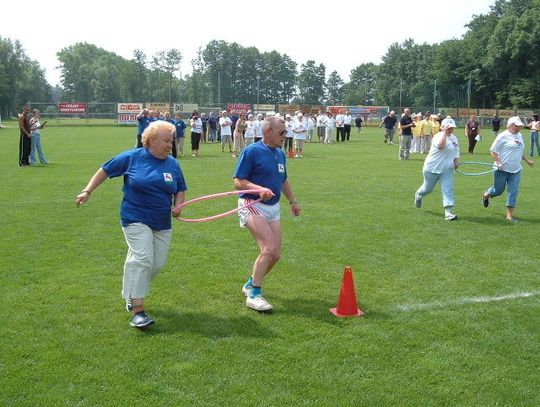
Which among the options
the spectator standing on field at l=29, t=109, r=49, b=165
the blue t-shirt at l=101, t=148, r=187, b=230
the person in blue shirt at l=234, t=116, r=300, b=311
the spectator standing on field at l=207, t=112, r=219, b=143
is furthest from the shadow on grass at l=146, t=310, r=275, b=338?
the spectator standing on field at l=207, t=112, r=219, b=143

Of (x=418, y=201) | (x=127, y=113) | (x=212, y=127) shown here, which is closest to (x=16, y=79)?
(x=127, y=113)

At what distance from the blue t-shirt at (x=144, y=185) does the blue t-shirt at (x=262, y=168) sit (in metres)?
0.85

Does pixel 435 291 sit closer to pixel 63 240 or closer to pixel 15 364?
pixel 15 364

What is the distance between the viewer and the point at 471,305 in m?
6.25

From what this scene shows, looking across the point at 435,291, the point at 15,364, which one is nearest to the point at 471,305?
the point at 435,291

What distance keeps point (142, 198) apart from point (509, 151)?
25.4ft

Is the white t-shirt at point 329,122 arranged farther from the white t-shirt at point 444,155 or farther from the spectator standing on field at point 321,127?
the white t-shirt at point 444,155

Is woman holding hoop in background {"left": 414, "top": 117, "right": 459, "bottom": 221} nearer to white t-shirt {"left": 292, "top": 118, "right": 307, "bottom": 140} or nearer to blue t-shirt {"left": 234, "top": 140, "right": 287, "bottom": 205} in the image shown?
blue t-shirt {"left": 234, "top": 140, "right": 287, "bottom": 205}

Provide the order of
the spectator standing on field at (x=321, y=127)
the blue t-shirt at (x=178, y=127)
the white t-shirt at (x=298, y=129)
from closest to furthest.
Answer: the blue t-shirt at (x=178, y=127) < the white t-shirt at (x=298, y=129) < the spectator standing on field at (x=321, y=127)

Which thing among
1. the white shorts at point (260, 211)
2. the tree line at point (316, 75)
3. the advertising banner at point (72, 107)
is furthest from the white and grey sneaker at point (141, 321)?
the tree line at point (316, 75)

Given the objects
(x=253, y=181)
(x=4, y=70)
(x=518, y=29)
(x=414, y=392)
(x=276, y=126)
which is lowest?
(x=414, y=392)

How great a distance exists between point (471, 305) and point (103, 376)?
3.94m

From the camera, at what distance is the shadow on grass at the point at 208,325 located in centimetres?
544

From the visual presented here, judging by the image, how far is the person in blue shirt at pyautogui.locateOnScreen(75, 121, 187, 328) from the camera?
545cm
